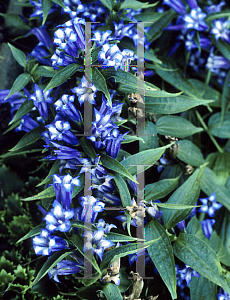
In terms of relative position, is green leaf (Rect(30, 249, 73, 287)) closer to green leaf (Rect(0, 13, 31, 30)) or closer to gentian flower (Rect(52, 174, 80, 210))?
gentian flower (Rect(52, 174, 80, 210))

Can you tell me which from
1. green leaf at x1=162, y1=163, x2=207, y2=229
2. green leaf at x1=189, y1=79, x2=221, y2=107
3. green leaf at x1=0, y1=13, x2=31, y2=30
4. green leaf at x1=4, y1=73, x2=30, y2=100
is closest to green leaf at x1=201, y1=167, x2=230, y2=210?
green leaf at x1=162, y1=163, x2=207, y2=229

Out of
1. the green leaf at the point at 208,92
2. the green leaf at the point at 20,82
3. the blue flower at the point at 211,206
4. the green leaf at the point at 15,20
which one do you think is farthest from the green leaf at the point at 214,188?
the green leaf at the point at 15,20

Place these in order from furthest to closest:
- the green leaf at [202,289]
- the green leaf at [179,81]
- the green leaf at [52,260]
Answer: the green leaf at [179,81] → the green leaf at [202,289] → the green leaf at [52,260]

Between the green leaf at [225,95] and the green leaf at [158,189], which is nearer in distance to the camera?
the green leaf at [158,189]

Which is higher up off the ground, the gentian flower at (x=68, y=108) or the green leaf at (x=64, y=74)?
the green leaf at (x=64, y=74)

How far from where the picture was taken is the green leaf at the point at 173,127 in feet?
2.40

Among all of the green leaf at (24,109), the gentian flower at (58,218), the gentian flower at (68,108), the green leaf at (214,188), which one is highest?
the gentian flower at (68,108)

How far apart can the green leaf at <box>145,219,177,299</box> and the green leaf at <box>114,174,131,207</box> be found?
0.28 feet

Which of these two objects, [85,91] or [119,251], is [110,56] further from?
[119,251]

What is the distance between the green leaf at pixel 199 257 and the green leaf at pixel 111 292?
145 millimetres

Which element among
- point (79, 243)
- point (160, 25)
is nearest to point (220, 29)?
point (160, 25)

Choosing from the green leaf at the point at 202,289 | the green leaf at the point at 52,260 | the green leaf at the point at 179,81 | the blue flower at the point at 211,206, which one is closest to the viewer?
the green leaf at the point at 52,260

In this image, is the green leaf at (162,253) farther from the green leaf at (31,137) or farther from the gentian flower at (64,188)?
the green leaf at (31,137)

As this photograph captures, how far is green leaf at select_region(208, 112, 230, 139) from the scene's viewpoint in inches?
34.1
